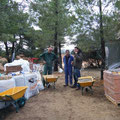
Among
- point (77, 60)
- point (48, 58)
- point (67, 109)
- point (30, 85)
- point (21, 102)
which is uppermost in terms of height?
point (48, 58)

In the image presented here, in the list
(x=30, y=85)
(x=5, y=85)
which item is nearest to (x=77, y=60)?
(x=30, y=85)

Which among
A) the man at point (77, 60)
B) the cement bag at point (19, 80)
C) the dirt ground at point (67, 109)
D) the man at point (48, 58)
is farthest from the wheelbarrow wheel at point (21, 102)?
the man at point (48, 58)

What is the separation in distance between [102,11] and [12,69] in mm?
4249

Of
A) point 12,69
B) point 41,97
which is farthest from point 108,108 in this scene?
point 12,69

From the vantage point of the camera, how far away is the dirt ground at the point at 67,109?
3.33 meters

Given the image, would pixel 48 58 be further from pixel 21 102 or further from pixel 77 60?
pixel 21 102

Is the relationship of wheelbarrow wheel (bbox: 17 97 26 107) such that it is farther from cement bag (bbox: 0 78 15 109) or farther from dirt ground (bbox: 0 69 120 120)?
cement bag (bbox: 0 78 15 109)

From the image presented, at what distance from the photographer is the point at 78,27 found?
648 cm

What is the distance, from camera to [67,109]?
150 inches

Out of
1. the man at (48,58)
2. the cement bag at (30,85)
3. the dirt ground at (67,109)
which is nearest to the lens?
the dirt ground at (67,109)

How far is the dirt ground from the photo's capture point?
333 cm

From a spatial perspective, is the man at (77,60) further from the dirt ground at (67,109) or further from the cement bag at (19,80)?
the cement bag at (19,80)

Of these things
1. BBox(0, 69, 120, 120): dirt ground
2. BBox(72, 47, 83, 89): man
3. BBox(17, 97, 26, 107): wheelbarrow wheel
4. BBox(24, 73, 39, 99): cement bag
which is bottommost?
BBox(0, 69, 120, 120): dirt ground

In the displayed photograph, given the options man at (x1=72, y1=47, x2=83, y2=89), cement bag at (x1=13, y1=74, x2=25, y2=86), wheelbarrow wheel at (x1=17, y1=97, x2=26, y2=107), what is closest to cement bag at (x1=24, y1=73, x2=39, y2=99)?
cement bag at (x1=13, y1=74, x2=25, y2=86)
